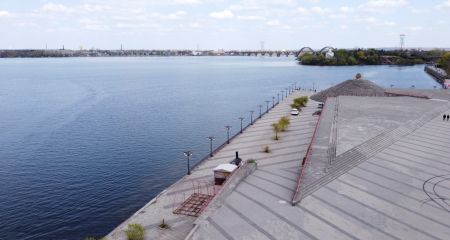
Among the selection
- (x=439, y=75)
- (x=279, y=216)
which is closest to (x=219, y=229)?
(x=279, y=216)

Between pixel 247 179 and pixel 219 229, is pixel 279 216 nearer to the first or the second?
pixel 219 229

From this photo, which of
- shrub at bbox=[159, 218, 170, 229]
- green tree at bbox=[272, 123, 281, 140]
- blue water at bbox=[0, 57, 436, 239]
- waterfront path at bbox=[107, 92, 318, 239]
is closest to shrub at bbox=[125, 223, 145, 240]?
waterfront path at bbox=[107, 92, 318, 239]

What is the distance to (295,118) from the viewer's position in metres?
66.3

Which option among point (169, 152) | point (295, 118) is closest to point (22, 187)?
point (169, 152)

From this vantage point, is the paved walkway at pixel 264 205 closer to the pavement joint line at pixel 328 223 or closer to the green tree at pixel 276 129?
the pavement joint line at pixel 328 223

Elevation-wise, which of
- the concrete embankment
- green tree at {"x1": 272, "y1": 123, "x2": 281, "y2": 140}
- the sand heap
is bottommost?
green tree at {"x1": 272, "y1": 123, "x2": 281, "y2": 140}

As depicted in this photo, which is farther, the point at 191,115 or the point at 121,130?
the point at 191,115

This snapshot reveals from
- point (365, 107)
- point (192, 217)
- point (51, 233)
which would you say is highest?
point (365, 107)

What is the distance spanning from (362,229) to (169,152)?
32.6 metres

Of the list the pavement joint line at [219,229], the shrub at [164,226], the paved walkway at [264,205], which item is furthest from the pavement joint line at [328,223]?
the shrub at [164,226]

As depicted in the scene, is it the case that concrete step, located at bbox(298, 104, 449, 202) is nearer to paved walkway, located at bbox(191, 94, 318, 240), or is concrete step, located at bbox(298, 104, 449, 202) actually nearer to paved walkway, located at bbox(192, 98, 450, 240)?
paved walkway, located at bbox(192, 98, 450, 240)

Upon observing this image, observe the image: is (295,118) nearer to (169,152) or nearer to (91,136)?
(169,152)

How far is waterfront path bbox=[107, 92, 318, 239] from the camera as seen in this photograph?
2736cm

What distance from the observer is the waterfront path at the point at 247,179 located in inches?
1077
